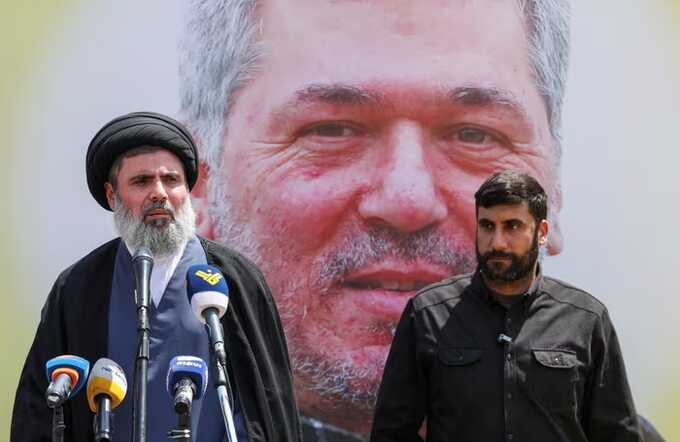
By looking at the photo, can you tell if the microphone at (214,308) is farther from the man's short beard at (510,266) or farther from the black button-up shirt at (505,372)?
the man's short beard at (510,266)

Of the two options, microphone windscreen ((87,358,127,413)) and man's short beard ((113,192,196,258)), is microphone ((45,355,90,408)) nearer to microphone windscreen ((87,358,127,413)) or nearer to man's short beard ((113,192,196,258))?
microphone windscreen ((87,358,127,413))

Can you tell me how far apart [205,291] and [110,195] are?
2.68 feet

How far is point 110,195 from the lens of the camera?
3604 mm

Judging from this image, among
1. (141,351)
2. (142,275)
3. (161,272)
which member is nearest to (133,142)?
(161,272)

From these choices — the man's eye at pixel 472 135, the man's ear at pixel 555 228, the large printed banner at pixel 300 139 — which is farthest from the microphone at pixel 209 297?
the man's ear at pixel 555 228

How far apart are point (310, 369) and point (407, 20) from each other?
152cm

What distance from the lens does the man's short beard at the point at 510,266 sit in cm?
346

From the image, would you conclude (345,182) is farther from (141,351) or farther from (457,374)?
(141,351)

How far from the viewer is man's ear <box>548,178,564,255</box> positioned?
187 inches

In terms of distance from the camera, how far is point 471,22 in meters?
4.70

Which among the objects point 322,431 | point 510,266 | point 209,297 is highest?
point 510,266

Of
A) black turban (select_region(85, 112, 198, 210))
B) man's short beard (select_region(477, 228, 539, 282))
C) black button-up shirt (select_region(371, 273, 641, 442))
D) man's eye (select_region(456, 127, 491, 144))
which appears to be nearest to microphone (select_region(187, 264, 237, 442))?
black turban (select_region(85, 112, 198, 210))

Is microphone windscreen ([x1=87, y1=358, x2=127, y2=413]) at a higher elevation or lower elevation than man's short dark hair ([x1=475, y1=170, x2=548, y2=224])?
lower

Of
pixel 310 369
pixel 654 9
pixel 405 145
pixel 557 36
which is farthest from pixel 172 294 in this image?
pixel 654 9
